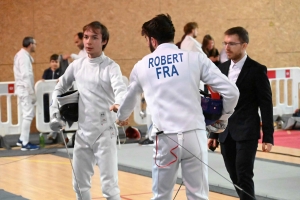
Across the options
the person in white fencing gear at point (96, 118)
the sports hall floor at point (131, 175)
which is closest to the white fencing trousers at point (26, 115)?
the sports hall floor at point (131, 175)

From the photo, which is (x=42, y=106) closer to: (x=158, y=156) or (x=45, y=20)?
(x=45, y=20)

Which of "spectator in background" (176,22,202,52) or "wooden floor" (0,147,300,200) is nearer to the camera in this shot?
"wooden floor" (0,147,300,200)

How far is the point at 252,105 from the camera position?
5000 mm

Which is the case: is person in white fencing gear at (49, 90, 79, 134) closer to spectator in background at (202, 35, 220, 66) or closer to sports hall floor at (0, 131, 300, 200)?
sports hall floor at (0, 131, 300, 200)

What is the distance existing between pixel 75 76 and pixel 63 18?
744 centimetres

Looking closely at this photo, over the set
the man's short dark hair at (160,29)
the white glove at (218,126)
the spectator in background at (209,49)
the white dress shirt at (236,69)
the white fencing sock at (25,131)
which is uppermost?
the spectator in background at (209,49)

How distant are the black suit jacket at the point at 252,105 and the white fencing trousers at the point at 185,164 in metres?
1.05

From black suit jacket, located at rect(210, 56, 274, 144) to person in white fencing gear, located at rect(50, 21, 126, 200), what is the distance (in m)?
0.96

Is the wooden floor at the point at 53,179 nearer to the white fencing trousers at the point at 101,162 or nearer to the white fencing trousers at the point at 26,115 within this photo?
the white fencing trousers at the point at 26,115

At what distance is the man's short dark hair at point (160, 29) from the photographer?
3.95 metres

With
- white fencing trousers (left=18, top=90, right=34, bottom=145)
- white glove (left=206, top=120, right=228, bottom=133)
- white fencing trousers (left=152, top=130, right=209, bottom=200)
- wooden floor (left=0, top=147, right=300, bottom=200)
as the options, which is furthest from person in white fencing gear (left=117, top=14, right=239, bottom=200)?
white fencing trousers (left=18, top=90, right=34, bottom=145)

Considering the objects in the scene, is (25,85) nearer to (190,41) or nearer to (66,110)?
(190,41)

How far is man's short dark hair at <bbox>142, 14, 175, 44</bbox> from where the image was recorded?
395 centimetres

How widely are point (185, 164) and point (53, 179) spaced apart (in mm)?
3945
